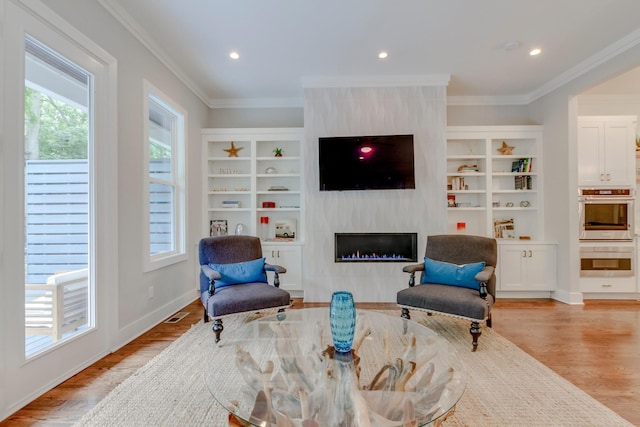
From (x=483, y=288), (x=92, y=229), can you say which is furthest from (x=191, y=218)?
(x=483, y=288)

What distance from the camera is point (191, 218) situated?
4.20 metres

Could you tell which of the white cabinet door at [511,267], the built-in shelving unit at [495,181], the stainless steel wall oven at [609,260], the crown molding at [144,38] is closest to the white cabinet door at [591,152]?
the built-in shelving unit at [495,181]

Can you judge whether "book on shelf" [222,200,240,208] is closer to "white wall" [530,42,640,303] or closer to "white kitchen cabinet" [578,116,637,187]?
"white wall" [530,42,640,303]

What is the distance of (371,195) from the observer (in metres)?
4.07

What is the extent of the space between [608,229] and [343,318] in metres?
4.27

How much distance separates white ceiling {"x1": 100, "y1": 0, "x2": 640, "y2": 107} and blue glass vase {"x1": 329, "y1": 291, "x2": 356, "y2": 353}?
2.33 metres

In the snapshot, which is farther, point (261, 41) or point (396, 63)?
point (396, 63)

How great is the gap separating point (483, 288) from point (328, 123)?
8.47 ft

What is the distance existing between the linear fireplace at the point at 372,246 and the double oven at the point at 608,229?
2.21 m

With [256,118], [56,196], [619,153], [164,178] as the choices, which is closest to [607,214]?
[619,153]

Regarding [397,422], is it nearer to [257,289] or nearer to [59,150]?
[257,289]

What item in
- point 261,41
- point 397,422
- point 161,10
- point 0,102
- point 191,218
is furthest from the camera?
point 191,218

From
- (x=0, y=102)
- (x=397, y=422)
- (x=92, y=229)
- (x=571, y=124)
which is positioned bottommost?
(x=397, y=422)

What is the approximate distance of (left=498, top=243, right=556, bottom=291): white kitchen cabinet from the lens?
13.7ft
